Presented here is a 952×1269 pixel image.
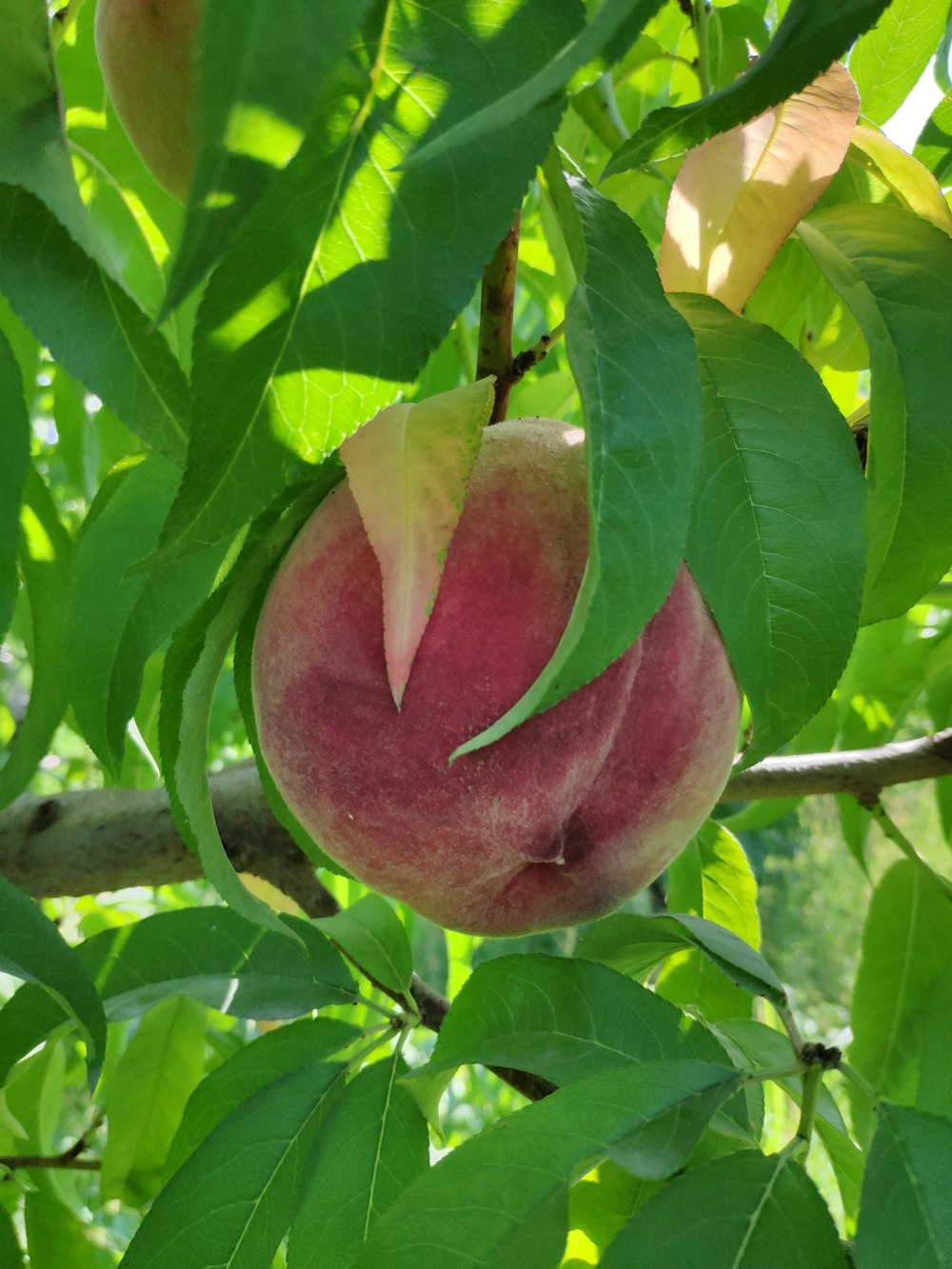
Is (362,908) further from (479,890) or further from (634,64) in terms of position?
(634,64)

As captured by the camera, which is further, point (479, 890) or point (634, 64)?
point (634, 64)

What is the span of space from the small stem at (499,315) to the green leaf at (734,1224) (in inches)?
14.2

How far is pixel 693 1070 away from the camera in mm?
544

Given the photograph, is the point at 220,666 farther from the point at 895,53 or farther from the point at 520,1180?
the point at 895,53

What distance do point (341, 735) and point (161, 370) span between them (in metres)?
0.16

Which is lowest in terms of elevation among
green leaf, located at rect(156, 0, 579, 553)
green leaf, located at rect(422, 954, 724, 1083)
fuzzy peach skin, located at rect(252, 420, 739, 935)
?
Result: green leaf, located at rect(422, 954, 724, 1083)

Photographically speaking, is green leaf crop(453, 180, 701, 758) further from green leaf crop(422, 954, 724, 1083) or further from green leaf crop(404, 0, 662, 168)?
green leaf crop(422, 954, 724, 1083)

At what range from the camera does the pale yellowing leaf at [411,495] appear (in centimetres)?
47

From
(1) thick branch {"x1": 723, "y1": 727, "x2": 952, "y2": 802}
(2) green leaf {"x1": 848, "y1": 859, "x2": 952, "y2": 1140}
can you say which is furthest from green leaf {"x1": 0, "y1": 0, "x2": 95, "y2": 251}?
(2) green leaf {"x1": 848, "y1": 859, "x2": 952, "y2": 1140}

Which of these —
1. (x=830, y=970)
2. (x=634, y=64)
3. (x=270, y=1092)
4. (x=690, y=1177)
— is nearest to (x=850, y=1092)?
(x=690, y=1177)

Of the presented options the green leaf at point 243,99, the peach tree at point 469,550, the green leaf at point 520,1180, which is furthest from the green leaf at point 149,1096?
the green leaf at point 243,99

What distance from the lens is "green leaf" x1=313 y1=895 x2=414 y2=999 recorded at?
723mm

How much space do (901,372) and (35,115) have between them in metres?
0.38

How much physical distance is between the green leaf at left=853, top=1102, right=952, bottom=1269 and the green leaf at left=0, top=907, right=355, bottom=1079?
1.13ft
